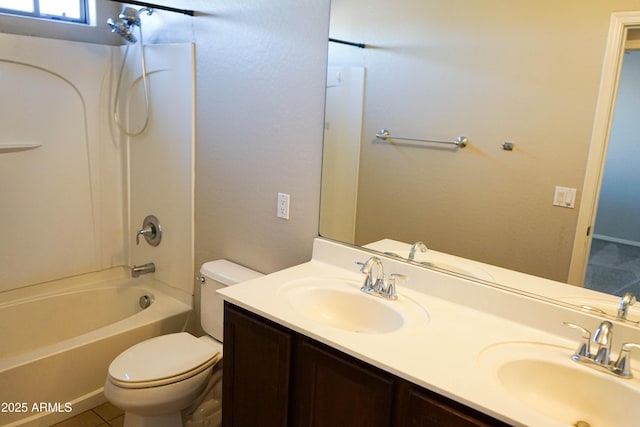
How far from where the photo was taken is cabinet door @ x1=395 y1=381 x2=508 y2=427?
117cm

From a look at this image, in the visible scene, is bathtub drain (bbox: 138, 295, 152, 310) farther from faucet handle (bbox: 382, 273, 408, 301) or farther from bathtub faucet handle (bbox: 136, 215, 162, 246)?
faucet handle (bbox: 382, 273, 408, 301)

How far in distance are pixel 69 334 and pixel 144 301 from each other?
471mm

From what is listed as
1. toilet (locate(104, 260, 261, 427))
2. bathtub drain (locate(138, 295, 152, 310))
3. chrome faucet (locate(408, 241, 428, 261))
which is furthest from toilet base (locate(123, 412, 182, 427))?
chrome faucet (locate(408, 241, 428, 261))

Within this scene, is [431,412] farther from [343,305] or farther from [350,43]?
[350,43]

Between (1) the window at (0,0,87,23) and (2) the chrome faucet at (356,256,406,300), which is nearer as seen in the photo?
(2) the chrome faucet at (356,256,406,300)

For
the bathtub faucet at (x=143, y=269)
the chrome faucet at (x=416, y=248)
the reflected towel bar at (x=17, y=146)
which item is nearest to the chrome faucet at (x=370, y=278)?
the chrome faucet at (x=416, y=248)

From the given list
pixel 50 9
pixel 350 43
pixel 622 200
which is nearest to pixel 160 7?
pixel 50 9

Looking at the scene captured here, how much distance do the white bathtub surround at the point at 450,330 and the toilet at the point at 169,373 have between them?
509 millimetres

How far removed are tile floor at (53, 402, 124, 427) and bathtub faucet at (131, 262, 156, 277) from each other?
29.7 inches

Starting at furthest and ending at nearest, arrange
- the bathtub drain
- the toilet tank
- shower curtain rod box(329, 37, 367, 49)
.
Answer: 1. the bathtub drain
2. the toilet tank
3. shower curtain rod box(329, 37, 367, 49)

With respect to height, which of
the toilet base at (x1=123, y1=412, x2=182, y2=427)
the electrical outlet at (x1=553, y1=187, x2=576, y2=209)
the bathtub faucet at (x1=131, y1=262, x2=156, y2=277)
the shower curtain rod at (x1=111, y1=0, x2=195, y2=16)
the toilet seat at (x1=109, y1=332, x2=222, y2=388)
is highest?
the shower curtain rod at (x1=111, y1=0, x2=195, y2=16)

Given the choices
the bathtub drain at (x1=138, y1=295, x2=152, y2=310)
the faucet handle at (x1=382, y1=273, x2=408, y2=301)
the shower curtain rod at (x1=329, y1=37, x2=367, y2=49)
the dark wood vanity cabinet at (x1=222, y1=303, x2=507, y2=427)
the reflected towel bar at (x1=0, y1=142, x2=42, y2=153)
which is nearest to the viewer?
the dark wood vanity cabinet at (x1=222, y1=303, x2=507, y2=427)

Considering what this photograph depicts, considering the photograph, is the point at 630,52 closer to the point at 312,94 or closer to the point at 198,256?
the point at 312,94

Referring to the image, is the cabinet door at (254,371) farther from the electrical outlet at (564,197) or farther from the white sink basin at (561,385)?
the electrical outlet at (564,197)
